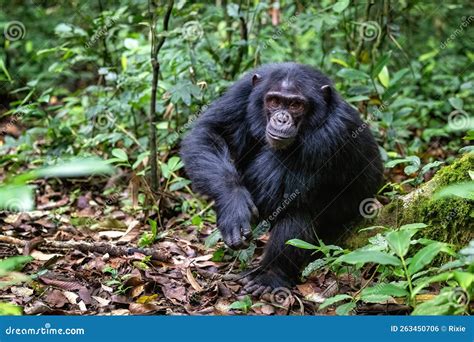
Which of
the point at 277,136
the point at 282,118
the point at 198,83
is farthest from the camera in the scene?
the point at 198,83

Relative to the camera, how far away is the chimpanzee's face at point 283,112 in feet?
21.5

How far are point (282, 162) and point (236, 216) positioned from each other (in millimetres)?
906

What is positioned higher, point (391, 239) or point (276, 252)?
point (391, 239)

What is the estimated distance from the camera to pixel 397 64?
12734 millimetres

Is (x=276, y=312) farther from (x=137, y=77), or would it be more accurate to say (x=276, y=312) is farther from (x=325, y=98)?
(x=137, y=77)

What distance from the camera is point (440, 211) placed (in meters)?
6.14

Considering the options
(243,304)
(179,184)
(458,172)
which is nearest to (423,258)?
(243,304)

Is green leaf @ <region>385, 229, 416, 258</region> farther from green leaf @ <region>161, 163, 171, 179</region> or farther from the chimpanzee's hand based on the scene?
green leaf @ <region>161, 163, 171, 179</region>

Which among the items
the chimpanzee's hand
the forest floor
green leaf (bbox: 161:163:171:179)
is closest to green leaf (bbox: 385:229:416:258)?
the forest floor

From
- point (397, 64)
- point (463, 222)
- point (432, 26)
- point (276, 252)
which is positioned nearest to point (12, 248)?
point (276, 252)

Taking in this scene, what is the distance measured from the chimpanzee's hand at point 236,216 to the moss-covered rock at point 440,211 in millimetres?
1379

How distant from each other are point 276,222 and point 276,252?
1.16 feet

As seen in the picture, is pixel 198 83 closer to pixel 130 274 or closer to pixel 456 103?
pixel 130 274

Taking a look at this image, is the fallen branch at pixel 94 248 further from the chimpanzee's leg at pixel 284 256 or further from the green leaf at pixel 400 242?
the green leaf at pixel 400 242
